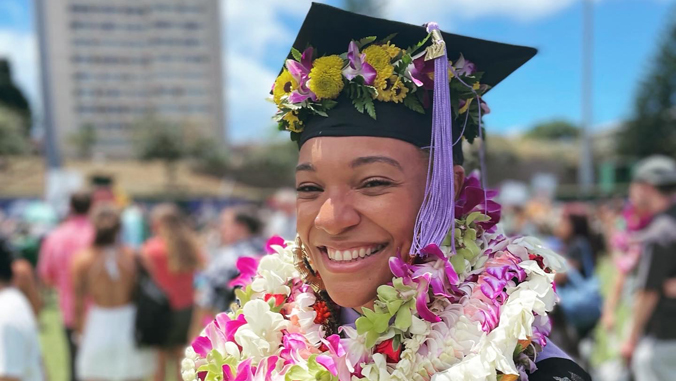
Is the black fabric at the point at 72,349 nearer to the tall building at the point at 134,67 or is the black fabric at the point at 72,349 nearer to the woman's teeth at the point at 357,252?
A: the woman's teeth at the point at 357,252

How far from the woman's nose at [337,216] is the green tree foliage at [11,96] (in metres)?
65.3

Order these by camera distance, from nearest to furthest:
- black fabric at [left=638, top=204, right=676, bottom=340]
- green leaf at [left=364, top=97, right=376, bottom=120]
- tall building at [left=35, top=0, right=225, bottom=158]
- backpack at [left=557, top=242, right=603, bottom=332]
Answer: green leaf at [left=364, top=97, right=376, bottom=120] < black fabric at [left=638, top=204, right=676, bottom=340] < backpack at [left=557, top=242, right=603, bottom=332] < tall building at [left=35, top=0, right=225, bottom=158]

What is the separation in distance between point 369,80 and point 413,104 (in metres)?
0.13

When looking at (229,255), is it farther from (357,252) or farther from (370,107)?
(370,107)

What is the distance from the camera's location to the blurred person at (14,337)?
280cm

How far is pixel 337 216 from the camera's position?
142 centimetres

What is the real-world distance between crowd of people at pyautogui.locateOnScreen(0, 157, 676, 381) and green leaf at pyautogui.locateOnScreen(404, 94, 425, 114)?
6.84 ft

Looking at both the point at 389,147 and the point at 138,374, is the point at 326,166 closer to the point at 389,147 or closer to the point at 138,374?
the point at 389,147

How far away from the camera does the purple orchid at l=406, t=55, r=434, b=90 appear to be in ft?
4.76

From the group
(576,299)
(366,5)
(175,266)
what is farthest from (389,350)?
(366,5)

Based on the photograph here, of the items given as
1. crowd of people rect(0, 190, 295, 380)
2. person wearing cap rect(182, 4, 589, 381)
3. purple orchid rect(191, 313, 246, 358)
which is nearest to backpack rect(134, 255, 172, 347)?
crowd of people rect(0, 190, 295, 380)

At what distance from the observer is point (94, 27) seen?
7250 cm

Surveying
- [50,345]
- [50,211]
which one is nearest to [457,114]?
[50,345]

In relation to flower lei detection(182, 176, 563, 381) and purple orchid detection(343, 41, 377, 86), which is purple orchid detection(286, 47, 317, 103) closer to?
purple orchid detection(343, 41, 377, 86)
